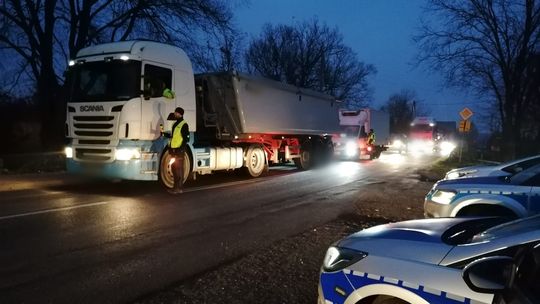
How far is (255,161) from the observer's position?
16.2m

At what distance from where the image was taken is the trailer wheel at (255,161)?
1579 cm

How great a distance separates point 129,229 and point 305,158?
521 inches

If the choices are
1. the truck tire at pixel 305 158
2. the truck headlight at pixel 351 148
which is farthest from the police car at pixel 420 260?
the truck headlight at pixel 351 148

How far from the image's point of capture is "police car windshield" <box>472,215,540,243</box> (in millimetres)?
2846

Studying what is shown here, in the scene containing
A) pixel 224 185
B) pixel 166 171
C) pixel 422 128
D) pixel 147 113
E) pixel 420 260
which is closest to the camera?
pixel 420 260

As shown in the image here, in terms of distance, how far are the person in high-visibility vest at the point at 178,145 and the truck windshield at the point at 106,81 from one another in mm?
1079

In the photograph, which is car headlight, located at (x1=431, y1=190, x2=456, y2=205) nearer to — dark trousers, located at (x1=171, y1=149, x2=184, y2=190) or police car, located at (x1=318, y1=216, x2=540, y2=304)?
police car, located at (x1=318, y1=216, x2=540, y2=304)

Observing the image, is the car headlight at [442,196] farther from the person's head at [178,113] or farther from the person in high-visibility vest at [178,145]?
the person's head at [178,113]

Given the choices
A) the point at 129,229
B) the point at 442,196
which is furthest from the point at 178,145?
the point at 442,196

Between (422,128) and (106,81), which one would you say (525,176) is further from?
(422,128)

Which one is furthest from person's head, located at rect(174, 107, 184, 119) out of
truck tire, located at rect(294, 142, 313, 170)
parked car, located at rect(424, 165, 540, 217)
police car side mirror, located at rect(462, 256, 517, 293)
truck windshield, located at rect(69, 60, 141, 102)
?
police car side mirror, located at rect(462, 256, 517, 293)

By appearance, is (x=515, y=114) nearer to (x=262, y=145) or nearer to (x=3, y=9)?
(x=262, y=145)

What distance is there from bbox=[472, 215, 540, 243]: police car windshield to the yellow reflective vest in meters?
9.15

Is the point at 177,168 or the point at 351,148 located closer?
the point at 177,168
